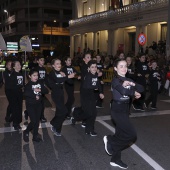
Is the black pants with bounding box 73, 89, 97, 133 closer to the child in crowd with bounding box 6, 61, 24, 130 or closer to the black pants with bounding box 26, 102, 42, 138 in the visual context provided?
the black pants with bounding box 26, 102, 42, 138

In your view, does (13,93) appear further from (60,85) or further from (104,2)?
(104,2)

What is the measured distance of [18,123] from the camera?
720cm

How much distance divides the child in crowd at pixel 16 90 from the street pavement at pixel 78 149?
0.36m

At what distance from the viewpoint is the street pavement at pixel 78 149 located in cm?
491

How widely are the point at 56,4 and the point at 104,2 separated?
38376 mm

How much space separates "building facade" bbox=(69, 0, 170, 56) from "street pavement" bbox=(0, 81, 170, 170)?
42.9 ft

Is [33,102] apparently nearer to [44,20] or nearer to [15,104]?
[15,104]

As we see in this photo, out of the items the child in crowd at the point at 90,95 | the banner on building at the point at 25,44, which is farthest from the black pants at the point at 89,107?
the banner on building at the point at 25,44

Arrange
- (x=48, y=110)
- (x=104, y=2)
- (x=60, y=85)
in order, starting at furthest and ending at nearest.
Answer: (x=104, y=2) < (x=48, y=110) < (x=60, y=85)

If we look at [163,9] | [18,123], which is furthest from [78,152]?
[163,9]

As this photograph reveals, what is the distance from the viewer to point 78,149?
5.72 m

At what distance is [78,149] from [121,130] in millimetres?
1345

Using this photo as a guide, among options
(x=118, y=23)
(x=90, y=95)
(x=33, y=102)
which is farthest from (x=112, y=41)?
(x=33, y=102)

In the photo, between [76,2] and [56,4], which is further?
[56,4]
